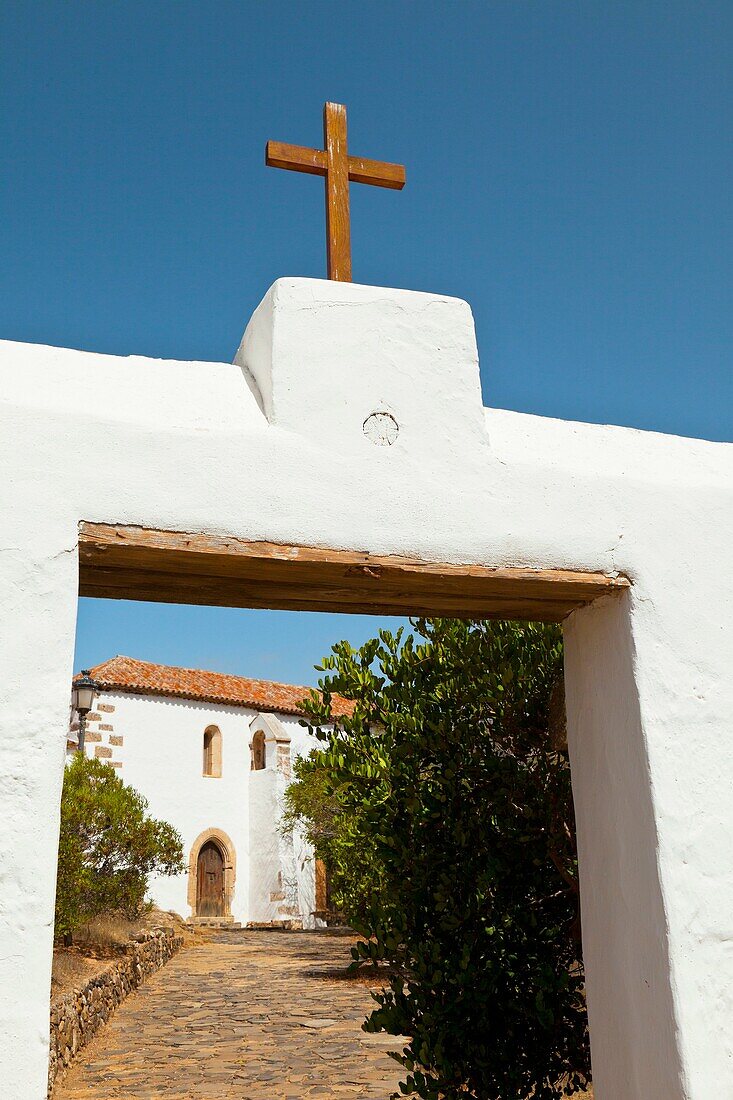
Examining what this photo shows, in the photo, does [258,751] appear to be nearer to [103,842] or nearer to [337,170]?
[103,842]

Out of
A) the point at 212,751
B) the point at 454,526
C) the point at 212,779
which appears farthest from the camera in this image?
the point at 212,751

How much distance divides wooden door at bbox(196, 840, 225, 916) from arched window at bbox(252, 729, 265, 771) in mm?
2173

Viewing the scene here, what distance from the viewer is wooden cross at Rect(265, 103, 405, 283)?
3.61 metres

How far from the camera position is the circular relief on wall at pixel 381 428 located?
3.18 meters

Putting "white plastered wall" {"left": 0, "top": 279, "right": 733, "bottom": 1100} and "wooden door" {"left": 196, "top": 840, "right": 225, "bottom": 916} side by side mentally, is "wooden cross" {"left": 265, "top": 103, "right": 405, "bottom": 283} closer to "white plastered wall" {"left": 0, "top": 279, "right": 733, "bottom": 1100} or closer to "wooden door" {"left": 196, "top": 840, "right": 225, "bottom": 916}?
"white plastered wall" {"left": 0, "top": 279, "right": 733, "bottom": 1100}

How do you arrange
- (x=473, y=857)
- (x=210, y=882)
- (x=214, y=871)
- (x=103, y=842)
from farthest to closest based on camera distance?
(x=214, y=871)
(x=210, y=882)
(x=103, y=842)
(x=473, y=857)

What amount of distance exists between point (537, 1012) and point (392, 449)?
2641 mm

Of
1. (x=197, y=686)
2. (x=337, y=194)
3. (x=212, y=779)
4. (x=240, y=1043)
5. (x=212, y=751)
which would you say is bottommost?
(x=240, y=1043)

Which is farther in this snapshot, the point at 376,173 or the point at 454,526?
the point at 376,173

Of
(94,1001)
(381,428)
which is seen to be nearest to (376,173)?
(381,428)

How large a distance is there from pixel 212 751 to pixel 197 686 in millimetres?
1613

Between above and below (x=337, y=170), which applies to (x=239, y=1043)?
below

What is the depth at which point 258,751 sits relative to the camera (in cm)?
2414

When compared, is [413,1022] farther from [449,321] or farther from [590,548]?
[449,321]
